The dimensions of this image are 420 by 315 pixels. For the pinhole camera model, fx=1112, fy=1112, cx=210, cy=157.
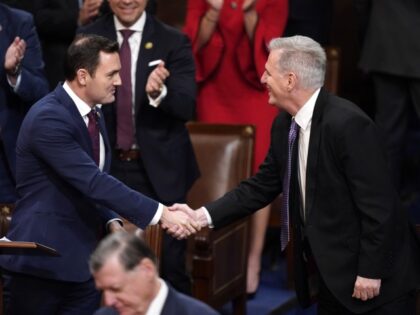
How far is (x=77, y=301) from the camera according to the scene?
3975mm

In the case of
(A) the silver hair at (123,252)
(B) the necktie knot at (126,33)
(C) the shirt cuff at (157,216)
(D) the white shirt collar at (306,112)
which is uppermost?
(D) the white shirt collar at (306,112)

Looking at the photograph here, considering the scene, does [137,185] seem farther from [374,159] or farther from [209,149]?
[374,159]

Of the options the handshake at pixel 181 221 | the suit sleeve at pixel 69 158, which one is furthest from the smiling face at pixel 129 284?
the handshake at pixel 181 221

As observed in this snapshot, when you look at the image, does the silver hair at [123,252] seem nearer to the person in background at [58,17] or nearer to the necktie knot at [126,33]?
the necktie knot at [126,33]

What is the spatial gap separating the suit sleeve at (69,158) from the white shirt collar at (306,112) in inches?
27.2

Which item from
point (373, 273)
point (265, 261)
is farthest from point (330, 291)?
point (265, 261)

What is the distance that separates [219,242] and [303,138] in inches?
50.1

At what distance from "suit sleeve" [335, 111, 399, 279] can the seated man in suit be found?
2.94 feet

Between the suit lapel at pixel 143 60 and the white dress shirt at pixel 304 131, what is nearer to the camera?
the white dress shirt at pixel 304 131

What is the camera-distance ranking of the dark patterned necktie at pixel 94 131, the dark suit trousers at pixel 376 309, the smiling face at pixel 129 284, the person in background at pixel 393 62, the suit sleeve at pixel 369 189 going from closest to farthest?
the smiling face at pixel 129 284 < the suit sleeve at pixel 369 189 < the dark suit trousers at pixel 376 309 < the dark patterned necktie at pixel 94 131 < the person in background at pixel 393 62

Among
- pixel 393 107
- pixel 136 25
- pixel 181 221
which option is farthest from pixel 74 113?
pixel 393 107

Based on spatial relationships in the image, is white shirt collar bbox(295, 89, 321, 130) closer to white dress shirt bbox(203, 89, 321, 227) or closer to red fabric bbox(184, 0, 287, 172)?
white dress shirt bbox(203, 89, 321, 227)

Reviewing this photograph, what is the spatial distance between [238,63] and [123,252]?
2995mm

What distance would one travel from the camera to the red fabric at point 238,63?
5746 millimetres
